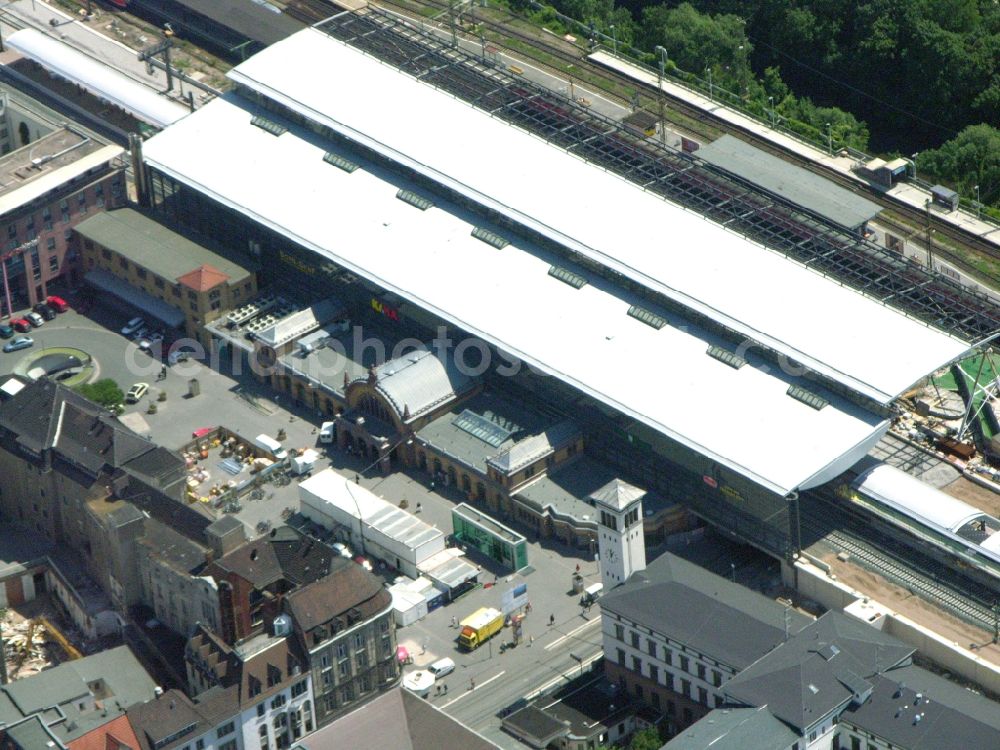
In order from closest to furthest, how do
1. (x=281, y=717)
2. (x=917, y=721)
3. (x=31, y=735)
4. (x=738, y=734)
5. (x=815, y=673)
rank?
(x=738, y=734) → (x=917, y=721) → (x=815, y=673) → (x=31, y=735) → (x=281, y=717)

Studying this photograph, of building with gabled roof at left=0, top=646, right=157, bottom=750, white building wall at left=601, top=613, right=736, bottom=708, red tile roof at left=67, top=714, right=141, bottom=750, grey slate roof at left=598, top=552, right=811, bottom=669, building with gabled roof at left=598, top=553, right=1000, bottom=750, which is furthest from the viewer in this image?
white building wall at left=601, top=613, right=736, bottom=708

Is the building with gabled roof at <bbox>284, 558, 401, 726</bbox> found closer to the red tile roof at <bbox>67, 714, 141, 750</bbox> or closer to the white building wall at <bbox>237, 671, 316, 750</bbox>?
the white building wall at <bbox>237, 671, 316, 750</bbox>

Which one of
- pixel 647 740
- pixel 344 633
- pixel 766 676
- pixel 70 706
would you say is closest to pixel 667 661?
pixel 647 740

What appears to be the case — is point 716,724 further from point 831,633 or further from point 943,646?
point 943,646

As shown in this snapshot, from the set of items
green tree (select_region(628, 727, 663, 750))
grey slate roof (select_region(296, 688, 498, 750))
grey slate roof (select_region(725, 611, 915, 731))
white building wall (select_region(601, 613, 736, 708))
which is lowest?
grey slate roof (select_region(296, 688, 498, 750))

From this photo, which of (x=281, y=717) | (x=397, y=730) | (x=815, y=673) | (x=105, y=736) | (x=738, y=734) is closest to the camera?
(x=738, y=734)

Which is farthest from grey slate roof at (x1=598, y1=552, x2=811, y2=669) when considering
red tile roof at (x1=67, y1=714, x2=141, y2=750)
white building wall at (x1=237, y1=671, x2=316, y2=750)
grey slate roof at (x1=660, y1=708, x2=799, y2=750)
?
red tile roof at (x1=67, y1=714, x2=141, y2=750)

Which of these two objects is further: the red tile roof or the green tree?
the green tree

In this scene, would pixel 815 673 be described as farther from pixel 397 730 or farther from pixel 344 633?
pixel 344 633
